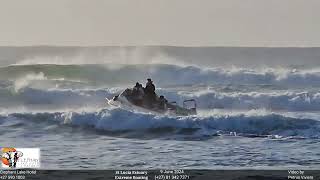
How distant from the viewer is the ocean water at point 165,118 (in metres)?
6.43

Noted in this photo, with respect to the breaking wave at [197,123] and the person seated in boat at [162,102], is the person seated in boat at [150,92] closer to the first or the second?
the person seated in boat at [162,102]

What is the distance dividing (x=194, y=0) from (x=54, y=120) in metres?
1.53

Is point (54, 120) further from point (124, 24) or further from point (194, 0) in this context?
point (194, 0)

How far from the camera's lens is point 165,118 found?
6.54 meters

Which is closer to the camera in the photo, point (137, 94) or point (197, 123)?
point (137, 94)

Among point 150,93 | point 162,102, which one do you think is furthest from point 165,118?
point 150,93

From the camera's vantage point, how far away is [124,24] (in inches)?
255

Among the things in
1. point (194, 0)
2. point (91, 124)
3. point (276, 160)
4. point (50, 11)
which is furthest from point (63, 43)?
point (276, 160)

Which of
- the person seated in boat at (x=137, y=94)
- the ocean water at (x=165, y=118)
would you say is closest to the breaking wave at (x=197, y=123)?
the ocean water at (x=165, y=118)

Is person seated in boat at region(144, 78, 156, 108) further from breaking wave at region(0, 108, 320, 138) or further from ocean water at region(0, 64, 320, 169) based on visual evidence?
breaking wave at region(0, 108, 320, 138)

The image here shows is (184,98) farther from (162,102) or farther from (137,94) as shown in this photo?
(137,94)

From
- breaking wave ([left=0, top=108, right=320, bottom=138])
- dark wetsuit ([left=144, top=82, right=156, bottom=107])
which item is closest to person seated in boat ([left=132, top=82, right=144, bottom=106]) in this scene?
dark wetsuit ([left=144, top=82, right=156, bottom=107])

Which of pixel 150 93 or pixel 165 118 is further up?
pixel 150 93

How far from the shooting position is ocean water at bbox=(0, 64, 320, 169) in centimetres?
643
